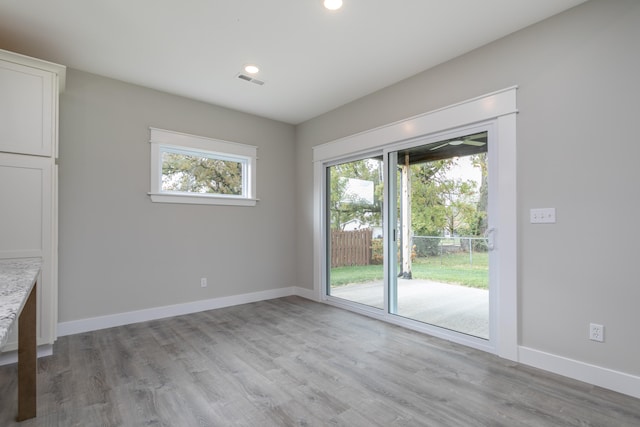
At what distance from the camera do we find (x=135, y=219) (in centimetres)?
358

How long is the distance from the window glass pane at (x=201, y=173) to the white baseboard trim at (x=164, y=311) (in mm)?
1401

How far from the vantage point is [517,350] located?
101 inches

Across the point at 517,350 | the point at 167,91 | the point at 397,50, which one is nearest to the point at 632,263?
the point at 517,350

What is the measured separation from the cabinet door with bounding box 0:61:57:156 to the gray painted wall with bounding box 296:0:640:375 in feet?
11.9

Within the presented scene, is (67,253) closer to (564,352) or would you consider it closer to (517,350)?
(517,350)

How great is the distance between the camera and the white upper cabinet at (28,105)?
2.46m

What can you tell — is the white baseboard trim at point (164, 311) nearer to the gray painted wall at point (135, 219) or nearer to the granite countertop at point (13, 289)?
the gray painted wall at point (135, 219)

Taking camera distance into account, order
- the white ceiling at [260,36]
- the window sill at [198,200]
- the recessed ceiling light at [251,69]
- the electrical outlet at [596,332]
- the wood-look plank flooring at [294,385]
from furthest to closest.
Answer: the window sill at [198,200], the recessed ceiling light at [251,69], the white ceiling at [260,36], the electrical outlet at [596,332], the wood-look plank flooring at [294,385]

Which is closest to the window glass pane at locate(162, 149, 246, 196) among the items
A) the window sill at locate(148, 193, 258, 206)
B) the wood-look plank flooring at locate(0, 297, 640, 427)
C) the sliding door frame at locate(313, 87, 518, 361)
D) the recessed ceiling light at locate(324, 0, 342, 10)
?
the window sill at locate(148, 193, 258, 206)

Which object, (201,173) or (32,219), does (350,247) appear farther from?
(32,219)

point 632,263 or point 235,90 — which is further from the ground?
point 235,90

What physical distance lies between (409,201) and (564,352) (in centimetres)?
183

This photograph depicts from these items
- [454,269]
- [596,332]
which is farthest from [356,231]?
[596,332]

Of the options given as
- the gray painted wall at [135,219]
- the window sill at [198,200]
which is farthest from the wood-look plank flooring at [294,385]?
the window sill at [198,200]
